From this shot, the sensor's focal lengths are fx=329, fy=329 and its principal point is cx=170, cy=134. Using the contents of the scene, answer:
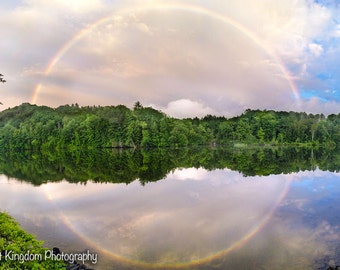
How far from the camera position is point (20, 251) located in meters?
7.73

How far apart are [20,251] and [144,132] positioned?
11761 centimetres

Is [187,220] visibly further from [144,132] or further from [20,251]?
[144,132]

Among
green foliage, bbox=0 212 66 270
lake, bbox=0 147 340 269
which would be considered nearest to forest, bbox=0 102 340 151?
lake, bbox=0 147 340 269

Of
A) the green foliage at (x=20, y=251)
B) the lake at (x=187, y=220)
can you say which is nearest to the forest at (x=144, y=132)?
the lake at (x=187, y=220)

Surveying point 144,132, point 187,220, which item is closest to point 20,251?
point 187,220

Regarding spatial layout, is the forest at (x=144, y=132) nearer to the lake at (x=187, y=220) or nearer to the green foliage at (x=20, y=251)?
the lake at (x=187, y=220)

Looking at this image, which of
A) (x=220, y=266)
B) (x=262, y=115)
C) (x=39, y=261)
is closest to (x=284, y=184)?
(x=220, y=266)

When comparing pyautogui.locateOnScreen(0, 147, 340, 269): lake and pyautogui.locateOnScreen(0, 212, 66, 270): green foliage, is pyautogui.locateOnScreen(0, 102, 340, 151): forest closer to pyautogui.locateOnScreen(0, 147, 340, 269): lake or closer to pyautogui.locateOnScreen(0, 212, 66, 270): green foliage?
pyautogui.locateOnScreen(0, 147, 340, 269): lake

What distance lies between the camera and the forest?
128500 mm

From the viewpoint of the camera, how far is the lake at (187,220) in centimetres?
1448

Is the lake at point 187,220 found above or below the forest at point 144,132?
below

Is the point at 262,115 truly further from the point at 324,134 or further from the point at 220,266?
the point at 220,266

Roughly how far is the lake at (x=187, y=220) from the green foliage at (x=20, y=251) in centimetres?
561

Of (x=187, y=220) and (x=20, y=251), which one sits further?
(x=187, y=220)
